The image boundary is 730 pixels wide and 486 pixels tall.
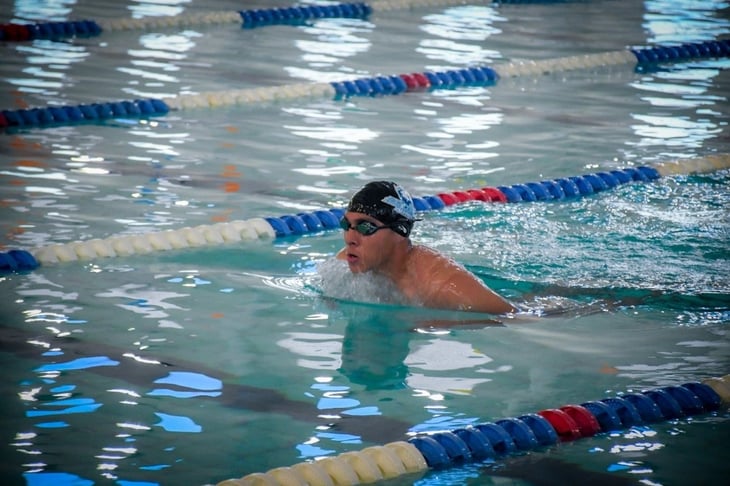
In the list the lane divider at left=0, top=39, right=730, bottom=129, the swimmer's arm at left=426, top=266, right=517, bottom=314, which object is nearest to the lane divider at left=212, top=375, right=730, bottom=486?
the swimmer's arm at left=426, top=266, right=517, bottom=314

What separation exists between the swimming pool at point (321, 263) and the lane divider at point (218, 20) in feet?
0.72

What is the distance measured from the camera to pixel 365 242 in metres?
4.90

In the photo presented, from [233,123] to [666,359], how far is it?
14.0ft

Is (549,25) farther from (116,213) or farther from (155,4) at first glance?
(116,213)

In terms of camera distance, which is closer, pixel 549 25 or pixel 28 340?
pixel 28 340

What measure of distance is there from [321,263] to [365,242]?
1.54 feet

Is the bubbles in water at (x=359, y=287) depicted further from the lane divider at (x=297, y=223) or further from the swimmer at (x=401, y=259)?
the lane divider at (x=297, y=223)

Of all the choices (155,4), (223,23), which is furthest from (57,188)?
(155,4)

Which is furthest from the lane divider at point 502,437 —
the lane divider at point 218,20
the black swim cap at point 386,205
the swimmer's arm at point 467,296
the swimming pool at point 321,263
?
the lane divider at point 218,20

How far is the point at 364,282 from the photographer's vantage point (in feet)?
16.6

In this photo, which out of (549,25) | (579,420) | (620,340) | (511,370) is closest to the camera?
(579,420)

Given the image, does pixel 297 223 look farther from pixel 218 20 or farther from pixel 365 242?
pixel 218 20

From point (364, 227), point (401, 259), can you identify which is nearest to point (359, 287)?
point (401, 259)

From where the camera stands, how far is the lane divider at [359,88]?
782 centimetres
